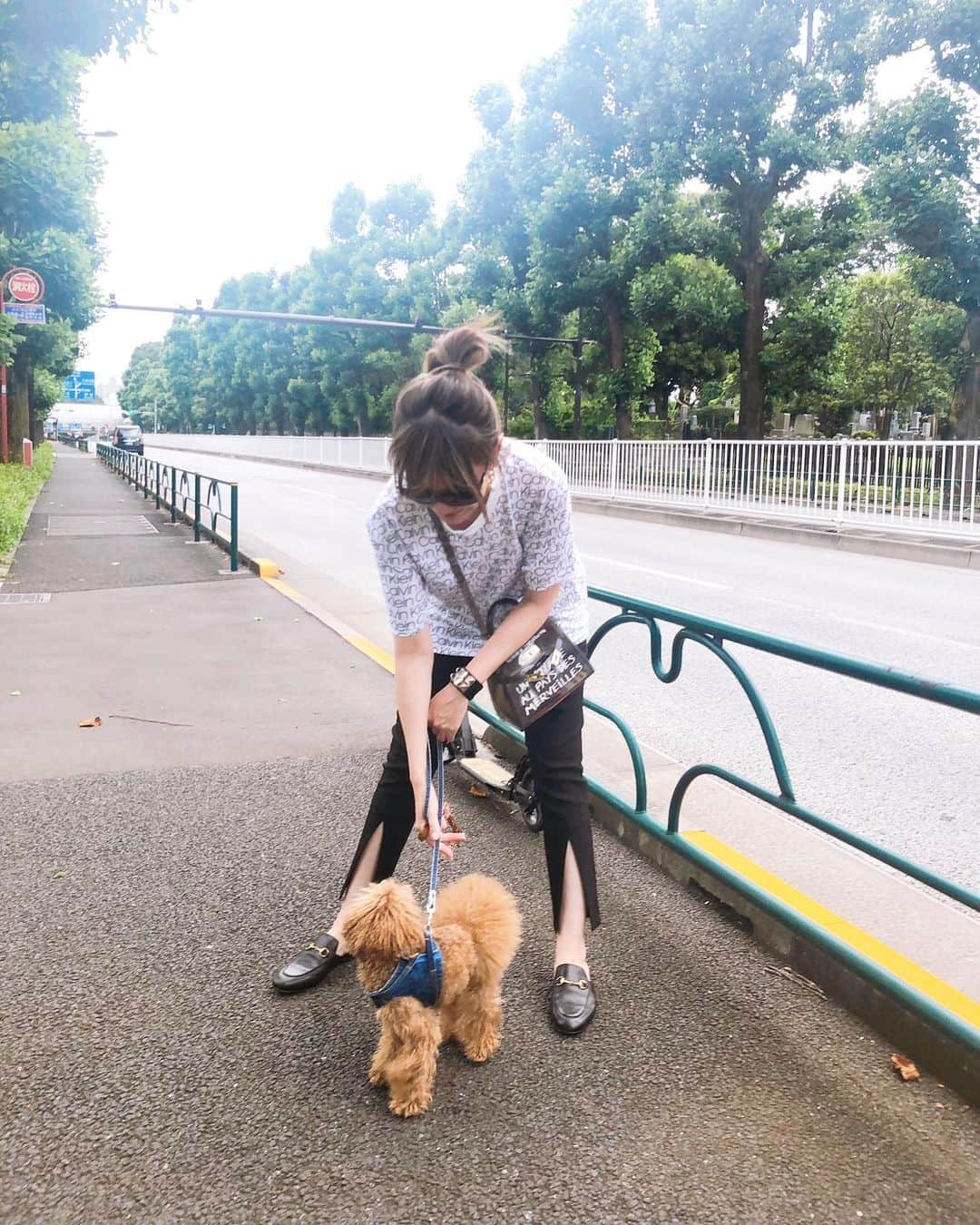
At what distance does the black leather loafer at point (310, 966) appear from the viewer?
2781 millimetres

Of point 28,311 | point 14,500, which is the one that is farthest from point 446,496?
point 28,311

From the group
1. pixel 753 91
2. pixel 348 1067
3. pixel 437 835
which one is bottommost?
pixel 348 1067

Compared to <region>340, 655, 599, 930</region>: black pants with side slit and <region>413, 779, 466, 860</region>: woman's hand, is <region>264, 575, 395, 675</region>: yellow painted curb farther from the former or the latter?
<region>413, 779, 466, 860</region>: woman's hand

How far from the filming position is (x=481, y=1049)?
8.11 ft

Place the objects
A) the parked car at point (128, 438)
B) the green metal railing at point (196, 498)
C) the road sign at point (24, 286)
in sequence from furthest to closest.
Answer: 1. the parked car at point (128, 438)
2. the road sign at point (24, 286)
3. the green metal railing at point (196, 498)

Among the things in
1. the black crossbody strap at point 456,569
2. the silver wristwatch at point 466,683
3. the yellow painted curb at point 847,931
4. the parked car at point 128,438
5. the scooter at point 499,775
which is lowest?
the yellow painted curb at point 847,931

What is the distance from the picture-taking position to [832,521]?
16672 mm

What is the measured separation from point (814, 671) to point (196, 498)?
1008 centimetres

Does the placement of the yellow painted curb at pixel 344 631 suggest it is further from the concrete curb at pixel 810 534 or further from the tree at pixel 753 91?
the tree at pixel 753 91

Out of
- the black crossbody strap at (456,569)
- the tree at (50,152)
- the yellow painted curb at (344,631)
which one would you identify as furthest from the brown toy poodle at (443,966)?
the tree at (50,152)

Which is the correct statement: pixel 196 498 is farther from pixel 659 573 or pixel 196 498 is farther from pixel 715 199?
pixel 715 199

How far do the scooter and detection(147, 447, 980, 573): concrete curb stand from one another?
35.4ft

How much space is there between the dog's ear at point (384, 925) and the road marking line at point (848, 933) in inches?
50.4

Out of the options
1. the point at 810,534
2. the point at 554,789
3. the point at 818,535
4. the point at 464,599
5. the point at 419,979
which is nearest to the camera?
the point at 419,979
